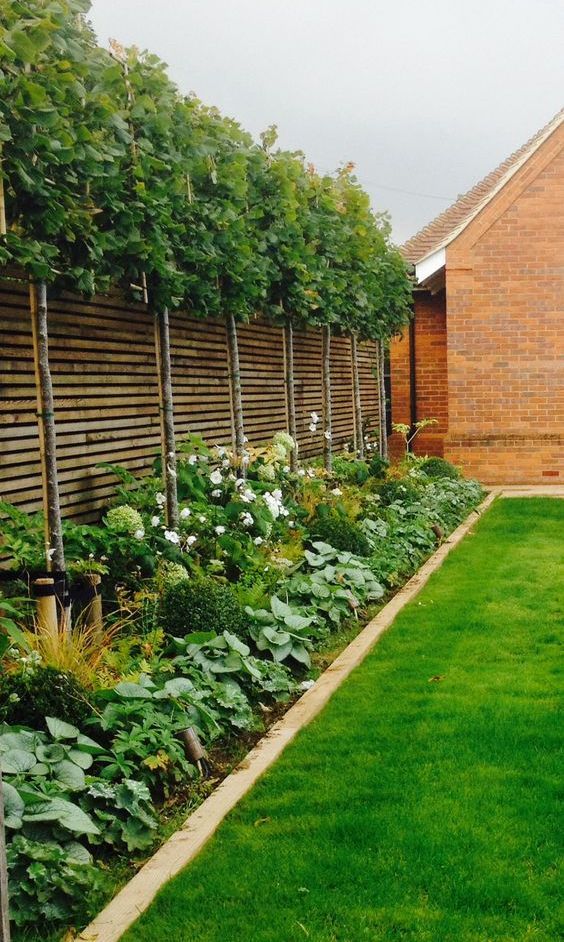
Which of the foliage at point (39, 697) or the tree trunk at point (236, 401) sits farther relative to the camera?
the tree trunk at point (236, 401)

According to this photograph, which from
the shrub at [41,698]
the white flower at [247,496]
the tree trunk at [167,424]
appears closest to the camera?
the shrub at [41,698]

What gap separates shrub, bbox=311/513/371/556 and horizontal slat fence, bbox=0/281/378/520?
1.45 meters

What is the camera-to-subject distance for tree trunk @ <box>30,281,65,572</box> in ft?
17.6

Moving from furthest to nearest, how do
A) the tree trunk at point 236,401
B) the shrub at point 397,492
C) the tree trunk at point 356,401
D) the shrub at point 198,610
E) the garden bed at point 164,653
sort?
the tree trunk at point 356,401, the shrub at point 397,492, the tree trunk at point 236,401, the shrub at point 198,610, the garden bed at point 164,653

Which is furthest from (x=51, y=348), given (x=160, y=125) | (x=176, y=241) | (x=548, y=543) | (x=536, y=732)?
(x=548, y=543)

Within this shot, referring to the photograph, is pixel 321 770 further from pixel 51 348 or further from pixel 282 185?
pixel 282 185

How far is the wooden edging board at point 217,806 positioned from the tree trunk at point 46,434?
1446 millimetres

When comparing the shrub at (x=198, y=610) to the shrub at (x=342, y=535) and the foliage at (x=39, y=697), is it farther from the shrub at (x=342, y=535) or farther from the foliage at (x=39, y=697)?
the shrub at (x=342, y=535)

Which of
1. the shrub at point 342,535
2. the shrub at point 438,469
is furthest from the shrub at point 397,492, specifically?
the shrub at point 342,535

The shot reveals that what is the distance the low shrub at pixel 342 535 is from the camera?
867 cm

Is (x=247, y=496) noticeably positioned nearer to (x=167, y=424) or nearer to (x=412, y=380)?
(x=167, y=424)

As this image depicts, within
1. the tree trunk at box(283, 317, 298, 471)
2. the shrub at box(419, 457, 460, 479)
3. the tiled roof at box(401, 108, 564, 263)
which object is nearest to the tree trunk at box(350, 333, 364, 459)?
the shrub at box(419, 457, 460, 479)

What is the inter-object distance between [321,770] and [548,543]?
674 centimetres

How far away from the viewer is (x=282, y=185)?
9227mm
